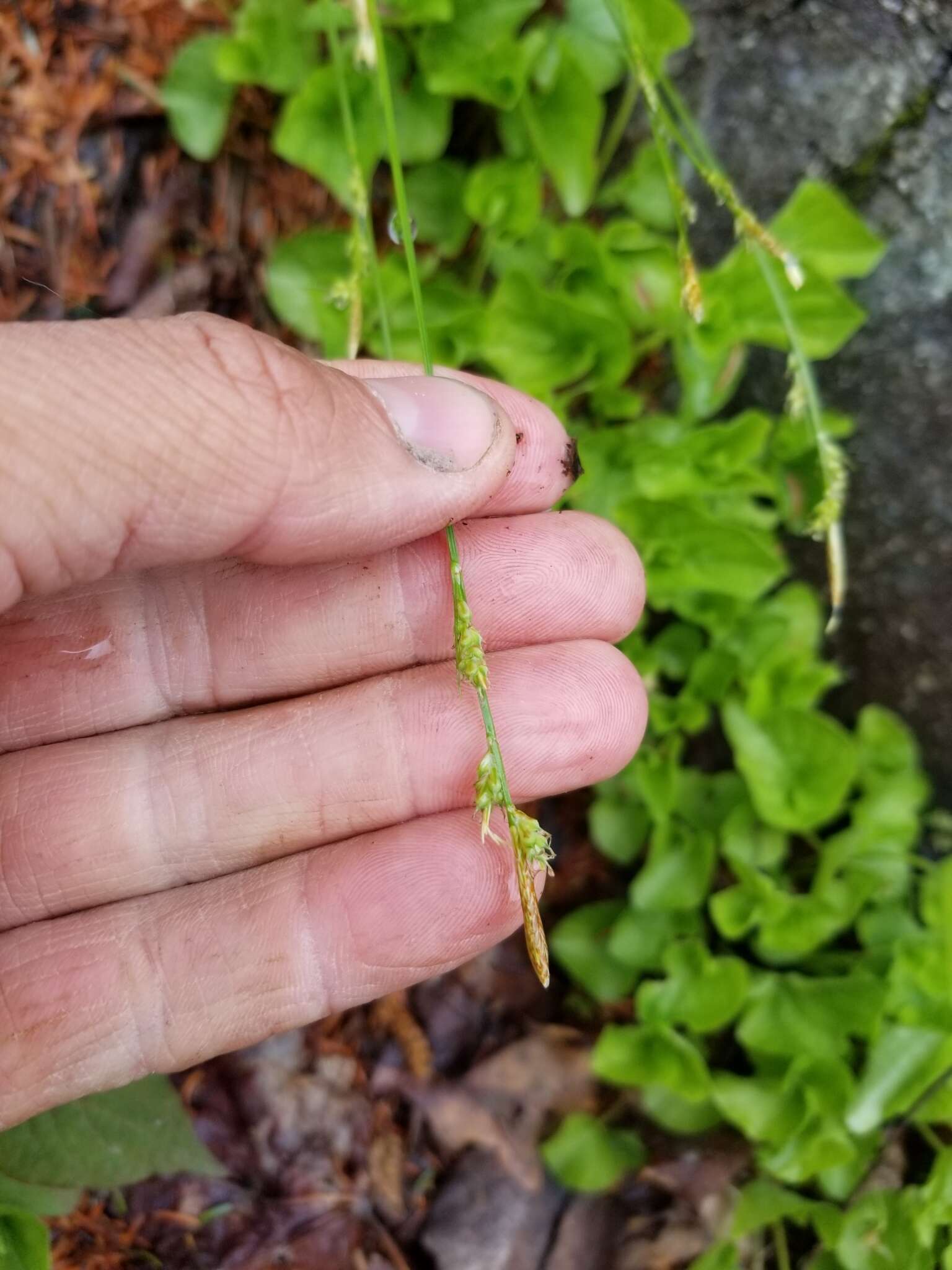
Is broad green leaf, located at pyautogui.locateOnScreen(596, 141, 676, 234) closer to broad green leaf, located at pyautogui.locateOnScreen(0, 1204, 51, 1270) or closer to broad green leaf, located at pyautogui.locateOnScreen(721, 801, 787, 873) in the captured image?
broad green leaf, located at pyautogui.locateOnScreen(721, 801, 787, 873)

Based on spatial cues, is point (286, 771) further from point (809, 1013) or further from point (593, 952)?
point (809, 1013)

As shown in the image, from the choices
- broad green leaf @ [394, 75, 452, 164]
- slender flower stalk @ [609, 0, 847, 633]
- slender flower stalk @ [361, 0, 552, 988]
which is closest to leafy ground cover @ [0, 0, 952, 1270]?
broad green leaf @ [394, 75, 452, 164]

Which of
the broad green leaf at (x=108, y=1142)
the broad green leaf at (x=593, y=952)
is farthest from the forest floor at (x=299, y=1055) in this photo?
the broad green leaf at (x=108, y=1142)

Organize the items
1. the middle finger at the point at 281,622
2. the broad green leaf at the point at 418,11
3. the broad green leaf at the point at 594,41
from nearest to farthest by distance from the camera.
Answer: the middle finger at the point at 281,622, the broad green leaf at the point at 418,11, the broad green leaf at the point at 594,41

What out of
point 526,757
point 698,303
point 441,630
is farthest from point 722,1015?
point 698,303

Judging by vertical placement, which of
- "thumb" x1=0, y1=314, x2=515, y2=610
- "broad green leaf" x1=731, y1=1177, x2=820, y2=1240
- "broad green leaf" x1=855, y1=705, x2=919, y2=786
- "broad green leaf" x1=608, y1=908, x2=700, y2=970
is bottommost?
"broad green leaf" x1=731, y1=1177, x2=820, y2=1240

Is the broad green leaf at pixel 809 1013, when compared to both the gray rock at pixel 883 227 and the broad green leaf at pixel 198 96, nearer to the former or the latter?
the gray rock at pixel 883 227
